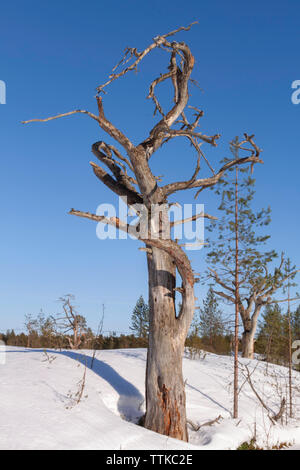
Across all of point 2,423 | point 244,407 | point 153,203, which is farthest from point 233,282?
point 2,423

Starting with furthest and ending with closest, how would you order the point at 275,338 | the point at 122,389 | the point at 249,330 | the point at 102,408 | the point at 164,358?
1. the point at 249,330
2. the point at 275,338
3. the point at 122,389
4. the point at 164,358
5. the point at 102,408

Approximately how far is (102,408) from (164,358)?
158 centimetres

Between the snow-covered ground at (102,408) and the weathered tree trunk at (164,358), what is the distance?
0.58 metres

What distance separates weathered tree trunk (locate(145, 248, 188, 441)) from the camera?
8562 millimetres

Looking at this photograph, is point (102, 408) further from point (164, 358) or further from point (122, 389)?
point (122, 389)

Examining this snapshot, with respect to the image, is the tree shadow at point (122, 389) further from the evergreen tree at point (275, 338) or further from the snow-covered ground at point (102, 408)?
the evergreen tree at point (275, 338)

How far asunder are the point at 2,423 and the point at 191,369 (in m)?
8.98

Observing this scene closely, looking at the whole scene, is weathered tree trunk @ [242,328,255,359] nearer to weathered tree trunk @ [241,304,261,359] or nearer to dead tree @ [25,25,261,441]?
weathered tree trunk @ [241,304,261,359]

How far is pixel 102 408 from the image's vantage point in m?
8.22

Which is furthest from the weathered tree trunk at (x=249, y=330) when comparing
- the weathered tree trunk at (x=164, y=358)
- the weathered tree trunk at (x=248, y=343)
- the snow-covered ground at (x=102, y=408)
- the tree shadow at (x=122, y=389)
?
the weathered tree trunk at (x=164, y=358)

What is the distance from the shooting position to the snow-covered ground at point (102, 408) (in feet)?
21.9

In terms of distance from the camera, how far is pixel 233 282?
497 inches

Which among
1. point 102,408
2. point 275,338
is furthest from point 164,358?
point 275,338

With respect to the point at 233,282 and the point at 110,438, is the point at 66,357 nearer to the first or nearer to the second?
the point at 110,438
